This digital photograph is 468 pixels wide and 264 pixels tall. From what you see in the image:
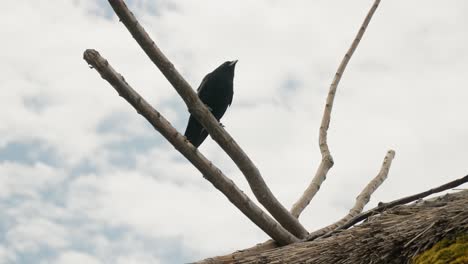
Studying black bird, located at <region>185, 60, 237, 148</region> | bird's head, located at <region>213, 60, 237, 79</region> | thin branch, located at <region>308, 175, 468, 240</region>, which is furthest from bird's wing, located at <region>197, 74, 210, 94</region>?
thin branch, located at <region>308, 175, 468, 240</region>

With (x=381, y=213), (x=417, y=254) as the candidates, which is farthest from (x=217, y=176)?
(x=417, y=254)

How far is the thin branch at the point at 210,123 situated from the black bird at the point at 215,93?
3.24 m

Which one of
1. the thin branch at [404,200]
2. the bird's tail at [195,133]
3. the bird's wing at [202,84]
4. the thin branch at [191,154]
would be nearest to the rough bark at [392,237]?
the thin branch at [404,200]

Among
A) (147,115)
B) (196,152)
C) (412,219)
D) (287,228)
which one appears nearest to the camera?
(412,219)

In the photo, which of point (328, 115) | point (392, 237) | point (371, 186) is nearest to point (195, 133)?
point (328, 115)

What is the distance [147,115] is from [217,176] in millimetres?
646

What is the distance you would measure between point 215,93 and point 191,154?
4102 millimetres

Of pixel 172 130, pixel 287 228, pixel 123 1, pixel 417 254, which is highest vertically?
pixel 123 1

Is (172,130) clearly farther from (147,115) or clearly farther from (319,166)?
(319,166)

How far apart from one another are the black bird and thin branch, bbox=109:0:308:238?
3.24 m

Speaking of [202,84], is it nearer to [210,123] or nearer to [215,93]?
[215,93]

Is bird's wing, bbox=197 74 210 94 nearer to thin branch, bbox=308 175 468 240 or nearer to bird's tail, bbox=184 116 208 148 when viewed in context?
bird's tail, bbox=184 116 208 148

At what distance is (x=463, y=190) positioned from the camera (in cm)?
392

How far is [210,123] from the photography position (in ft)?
13.6
